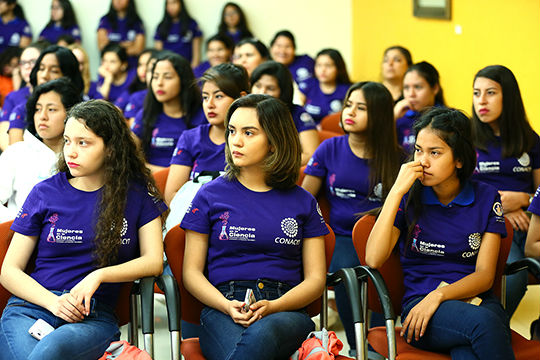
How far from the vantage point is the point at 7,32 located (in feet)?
25.7

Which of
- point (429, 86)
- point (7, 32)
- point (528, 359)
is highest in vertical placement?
point (7, 32)

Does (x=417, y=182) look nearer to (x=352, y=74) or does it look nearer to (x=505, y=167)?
(x=505, y=167)

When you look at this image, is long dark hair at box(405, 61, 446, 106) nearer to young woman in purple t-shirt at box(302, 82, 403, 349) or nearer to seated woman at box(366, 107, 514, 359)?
young woman in purple t-shirt at box(302, 82, 403, 349)

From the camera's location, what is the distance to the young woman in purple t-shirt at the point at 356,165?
125 inches

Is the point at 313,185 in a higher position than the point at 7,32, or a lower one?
lower

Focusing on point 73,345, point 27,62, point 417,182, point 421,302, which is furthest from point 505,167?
point 27,62

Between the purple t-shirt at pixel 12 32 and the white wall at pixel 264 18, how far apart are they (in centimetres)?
20

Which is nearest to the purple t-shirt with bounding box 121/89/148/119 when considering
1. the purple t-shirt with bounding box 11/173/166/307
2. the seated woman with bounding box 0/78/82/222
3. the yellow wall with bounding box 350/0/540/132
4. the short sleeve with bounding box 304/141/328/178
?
the seated woman with bounding box 0/78/82/222

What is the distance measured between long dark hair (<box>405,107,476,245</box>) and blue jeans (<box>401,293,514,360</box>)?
32cm

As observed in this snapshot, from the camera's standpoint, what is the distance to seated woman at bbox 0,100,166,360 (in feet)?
7.33

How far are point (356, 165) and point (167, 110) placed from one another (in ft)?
4.49

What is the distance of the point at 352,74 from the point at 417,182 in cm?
464

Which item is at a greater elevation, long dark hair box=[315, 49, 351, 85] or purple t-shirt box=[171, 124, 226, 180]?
long dark hair box=[315, 49, 351, 85]

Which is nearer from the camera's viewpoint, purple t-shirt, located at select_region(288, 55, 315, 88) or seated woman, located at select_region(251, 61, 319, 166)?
seated woman, located at select_region(251, 61, 319, 166)
